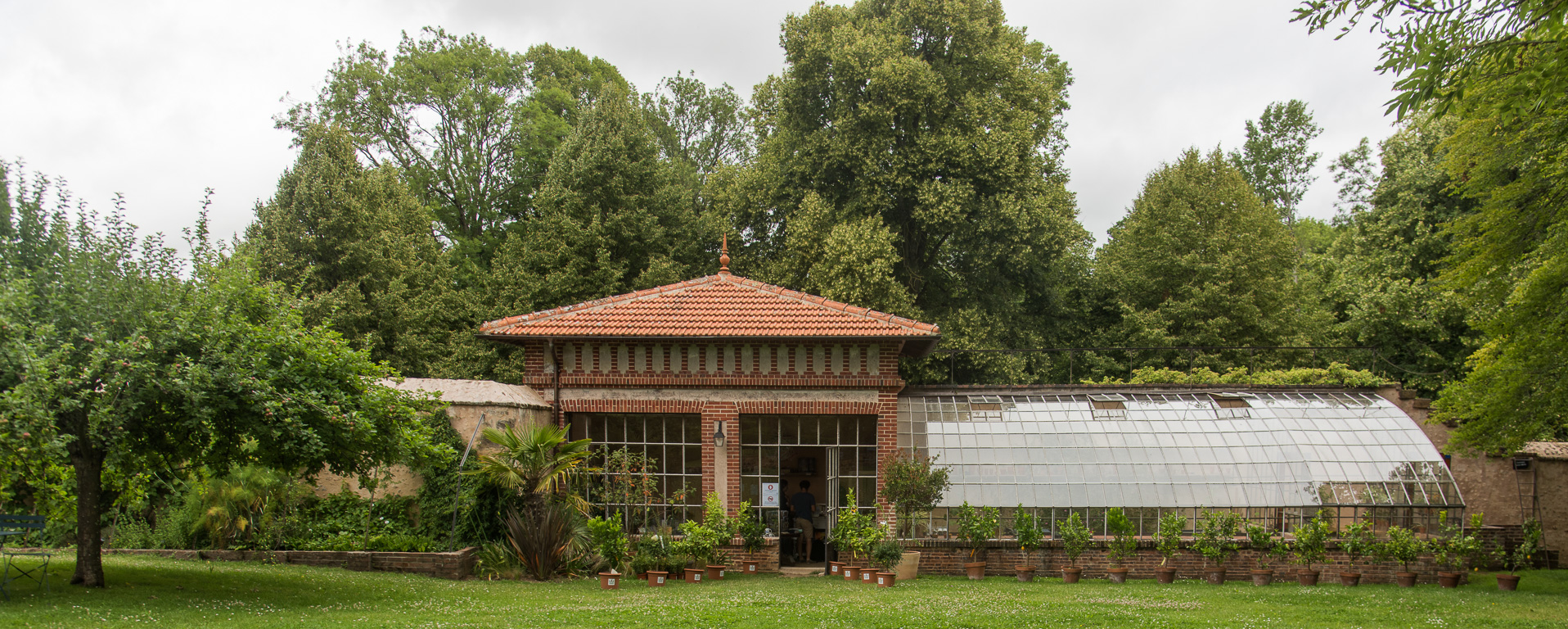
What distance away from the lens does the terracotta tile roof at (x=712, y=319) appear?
16.5 meters

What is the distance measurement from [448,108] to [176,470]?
81.6ft

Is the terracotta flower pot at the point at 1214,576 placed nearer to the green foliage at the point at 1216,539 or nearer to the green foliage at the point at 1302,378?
the green foliage at the point at 1216,539

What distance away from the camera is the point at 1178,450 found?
17.2 metres

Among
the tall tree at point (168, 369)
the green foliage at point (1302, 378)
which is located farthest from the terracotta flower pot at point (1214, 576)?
the tall tree at point (168, 369)

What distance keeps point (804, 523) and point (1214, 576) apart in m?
6.95

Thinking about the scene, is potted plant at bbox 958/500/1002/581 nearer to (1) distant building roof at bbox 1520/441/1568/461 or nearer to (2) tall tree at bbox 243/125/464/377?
Result: (1) distant building roof at bbox 1520/441/1568/461

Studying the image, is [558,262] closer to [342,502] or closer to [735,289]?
[735,289]

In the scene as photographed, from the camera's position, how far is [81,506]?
1012cm

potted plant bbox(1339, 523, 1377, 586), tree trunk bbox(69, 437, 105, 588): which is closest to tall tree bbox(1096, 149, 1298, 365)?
potted plant bbox(1339, 523, 1377, 586)

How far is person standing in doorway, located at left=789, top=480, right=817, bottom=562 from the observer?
17.6m

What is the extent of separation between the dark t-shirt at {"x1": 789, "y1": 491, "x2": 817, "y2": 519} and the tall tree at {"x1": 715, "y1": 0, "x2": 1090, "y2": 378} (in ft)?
27.4

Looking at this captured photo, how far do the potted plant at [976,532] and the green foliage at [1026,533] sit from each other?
0.37 meters

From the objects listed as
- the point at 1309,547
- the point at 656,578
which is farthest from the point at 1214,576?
the point at 656,578

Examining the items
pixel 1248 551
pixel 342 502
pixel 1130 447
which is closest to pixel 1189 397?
pixel 1130 447
